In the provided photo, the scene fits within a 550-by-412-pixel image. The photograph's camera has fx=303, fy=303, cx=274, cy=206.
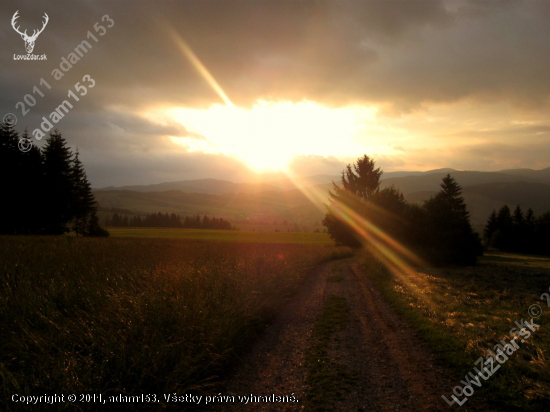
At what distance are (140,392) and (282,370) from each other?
2382 millimetres

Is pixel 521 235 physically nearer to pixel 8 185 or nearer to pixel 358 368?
pixel 358 368

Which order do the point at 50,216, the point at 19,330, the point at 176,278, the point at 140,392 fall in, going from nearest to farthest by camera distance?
the point at 140,392 → the point at 19,330 → the point at 176,278 → the point at 50,216

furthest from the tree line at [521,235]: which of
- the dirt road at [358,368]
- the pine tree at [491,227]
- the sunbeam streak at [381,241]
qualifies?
the dirt road at [358,368]

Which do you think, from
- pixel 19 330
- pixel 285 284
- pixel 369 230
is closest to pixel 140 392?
pixel 19 330

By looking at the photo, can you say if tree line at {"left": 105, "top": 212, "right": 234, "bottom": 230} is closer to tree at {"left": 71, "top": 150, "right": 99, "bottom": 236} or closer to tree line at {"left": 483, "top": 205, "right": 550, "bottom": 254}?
tree at {"left": 71, "top": 150, "right": 99, "bottom": 236}

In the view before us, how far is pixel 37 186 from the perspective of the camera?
35438mm

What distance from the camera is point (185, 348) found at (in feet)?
17.3

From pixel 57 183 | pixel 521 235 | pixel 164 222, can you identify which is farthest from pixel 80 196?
pixel 521 235

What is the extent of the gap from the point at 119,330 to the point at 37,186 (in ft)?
130

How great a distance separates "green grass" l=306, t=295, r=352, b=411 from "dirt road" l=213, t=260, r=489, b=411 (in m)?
0.05

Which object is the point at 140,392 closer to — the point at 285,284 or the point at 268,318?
the point at 268,318

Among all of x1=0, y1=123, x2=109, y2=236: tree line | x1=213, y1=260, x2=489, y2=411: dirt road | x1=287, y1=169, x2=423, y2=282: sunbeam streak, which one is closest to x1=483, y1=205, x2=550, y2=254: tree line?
x1=287, y1=169, x2=423, y2=282: sunbeam streak

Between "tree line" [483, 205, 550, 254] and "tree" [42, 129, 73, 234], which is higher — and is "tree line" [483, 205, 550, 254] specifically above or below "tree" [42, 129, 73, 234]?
below

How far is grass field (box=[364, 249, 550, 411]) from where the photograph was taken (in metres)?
4.45
